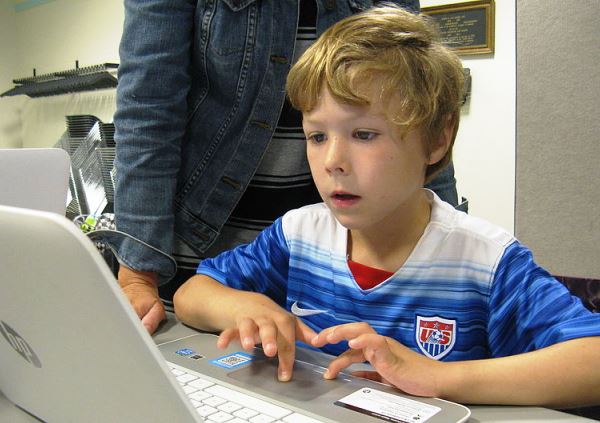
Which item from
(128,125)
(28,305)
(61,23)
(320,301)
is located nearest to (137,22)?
(128,125)

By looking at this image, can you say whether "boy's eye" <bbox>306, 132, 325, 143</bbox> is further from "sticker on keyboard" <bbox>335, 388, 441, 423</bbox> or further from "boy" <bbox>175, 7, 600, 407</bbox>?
"sticker on keyboard" <bbox>335, 388, 441, 423</bbox>

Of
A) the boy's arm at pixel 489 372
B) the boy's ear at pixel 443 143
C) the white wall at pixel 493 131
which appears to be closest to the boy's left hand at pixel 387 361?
the boy's arm at pixel 489 372

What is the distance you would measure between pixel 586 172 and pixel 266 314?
56.0 inches

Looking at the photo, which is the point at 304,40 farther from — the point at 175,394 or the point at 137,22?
the point at 175,394

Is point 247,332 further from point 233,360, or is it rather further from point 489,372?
point 489,372

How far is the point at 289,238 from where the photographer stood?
0.98 metres

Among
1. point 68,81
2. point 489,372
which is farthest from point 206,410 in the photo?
point 68,81

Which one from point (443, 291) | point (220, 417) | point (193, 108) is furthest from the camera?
point (193, 108)

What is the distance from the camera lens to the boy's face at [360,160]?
76cm

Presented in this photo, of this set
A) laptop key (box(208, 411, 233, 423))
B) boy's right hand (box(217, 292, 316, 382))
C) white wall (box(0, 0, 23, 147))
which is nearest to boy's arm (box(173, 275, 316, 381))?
boy's right hand (box(217, 292, 316, 382))

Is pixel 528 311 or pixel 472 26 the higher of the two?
pixel 472 26

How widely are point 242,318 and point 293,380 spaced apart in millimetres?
123

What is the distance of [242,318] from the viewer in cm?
72

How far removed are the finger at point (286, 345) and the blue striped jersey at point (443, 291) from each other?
0.54 feet
